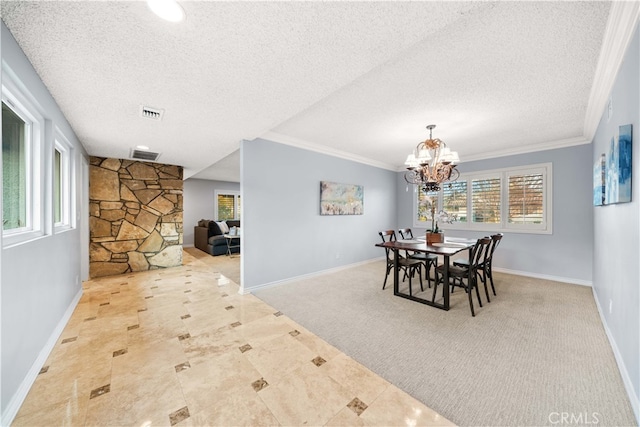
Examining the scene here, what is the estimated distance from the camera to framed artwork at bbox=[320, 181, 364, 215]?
465 centimetres

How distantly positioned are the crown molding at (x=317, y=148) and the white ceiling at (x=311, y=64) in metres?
0.47

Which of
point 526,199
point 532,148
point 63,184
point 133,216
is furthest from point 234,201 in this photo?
point 532,148

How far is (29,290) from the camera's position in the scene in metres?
1.82

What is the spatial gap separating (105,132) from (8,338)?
269cm

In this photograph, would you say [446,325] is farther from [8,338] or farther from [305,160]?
[8,338]

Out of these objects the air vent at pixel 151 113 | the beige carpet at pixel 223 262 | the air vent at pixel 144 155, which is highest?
the air vent at pixel 151 113

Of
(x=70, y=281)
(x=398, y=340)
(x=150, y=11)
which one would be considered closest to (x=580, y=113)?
(x=398, y=340)

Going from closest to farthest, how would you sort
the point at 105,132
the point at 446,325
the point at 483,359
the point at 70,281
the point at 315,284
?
the point at 483,359 → the point at 446,325 → the point at 70,281 → the point at 105,132 → the point at 315,284

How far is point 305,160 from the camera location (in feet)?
14.3

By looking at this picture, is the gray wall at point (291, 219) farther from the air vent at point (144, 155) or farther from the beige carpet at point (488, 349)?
the air vent at point (144, 155)

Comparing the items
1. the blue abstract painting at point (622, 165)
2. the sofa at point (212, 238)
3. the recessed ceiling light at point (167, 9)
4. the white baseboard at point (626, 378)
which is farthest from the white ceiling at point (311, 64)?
the sofa at point (212, 238)

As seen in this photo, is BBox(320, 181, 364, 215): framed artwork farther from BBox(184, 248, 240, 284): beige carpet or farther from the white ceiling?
BBox(184, 248, 240, 284): beige carpet

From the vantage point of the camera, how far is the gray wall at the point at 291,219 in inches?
144

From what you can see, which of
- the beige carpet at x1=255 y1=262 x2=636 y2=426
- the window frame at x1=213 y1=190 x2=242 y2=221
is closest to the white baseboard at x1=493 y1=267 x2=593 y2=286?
the beige carpet at x1=255 y1=262 x2=636 y2=426
